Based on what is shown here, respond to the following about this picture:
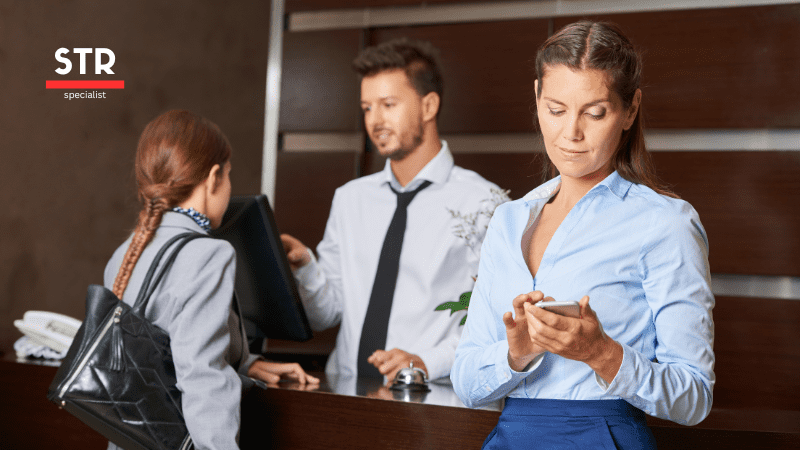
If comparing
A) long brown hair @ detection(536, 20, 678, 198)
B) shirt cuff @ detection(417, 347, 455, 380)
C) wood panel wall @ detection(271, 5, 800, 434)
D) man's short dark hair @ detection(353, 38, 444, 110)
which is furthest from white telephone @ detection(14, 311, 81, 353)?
long brown hair @ detection(536, 20, 678, 198)

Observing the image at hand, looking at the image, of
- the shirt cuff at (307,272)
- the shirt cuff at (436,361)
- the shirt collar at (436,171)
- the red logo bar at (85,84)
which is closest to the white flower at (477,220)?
the shirt cuff at (436,361)

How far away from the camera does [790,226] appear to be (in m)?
2.65

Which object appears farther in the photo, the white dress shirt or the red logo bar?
the red logo bar

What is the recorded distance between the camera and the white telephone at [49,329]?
191 cm

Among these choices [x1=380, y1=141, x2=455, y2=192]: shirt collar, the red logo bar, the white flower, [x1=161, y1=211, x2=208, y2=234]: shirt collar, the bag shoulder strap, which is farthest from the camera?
the red logo bar

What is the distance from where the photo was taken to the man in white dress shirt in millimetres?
2307

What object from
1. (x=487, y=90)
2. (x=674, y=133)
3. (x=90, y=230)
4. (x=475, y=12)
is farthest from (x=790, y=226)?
(x=90, y=230)

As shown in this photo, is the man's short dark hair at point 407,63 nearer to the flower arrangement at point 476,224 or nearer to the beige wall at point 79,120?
the flower arrangement at point 476,224

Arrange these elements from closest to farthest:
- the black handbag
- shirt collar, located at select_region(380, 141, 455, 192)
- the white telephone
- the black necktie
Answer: the black handbag, the white telephone, the black necktie, shirt collar, located at select_region(380, 141, 455, 192)

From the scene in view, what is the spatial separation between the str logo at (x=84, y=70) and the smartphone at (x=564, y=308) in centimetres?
246

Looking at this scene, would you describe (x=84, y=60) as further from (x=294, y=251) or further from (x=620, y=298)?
(x=620, y=298)

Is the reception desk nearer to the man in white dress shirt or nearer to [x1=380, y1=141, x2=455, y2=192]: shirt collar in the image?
the man in white dress shirt

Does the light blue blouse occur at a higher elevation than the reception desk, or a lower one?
higher

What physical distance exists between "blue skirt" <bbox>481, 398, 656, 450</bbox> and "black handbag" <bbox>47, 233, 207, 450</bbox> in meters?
0.74
